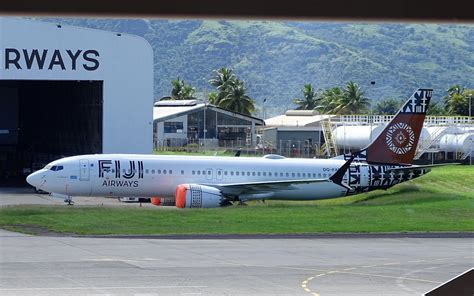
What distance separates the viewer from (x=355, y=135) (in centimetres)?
7200

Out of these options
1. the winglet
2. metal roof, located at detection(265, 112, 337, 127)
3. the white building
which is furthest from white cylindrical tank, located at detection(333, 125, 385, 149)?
metal roof, located at detection(265, 112, 337, 127)

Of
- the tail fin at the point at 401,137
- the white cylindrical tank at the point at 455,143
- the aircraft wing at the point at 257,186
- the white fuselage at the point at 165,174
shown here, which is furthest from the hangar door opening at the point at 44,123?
the white cylindrical tank at the point at 455,143

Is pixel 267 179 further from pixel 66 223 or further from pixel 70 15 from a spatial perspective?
pixel 70 15

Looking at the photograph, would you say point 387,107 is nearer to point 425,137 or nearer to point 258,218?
point 425,137

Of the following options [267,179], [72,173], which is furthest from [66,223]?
[267,179]

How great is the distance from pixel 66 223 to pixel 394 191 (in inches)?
806

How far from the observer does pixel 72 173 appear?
39.3 m

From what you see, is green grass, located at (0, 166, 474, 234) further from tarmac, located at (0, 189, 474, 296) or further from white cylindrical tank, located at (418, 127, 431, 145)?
white cylindrical tank, located at (418, 127, 431, 145)

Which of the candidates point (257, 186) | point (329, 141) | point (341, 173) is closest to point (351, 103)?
point (329, 141)

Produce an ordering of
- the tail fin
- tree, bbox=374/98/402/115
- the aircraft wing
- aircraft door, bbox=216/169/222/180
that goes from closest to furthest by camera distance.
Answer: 1. the aircraft wing
2. aircraft door, bbox=216/169/222/180
3. the tail fin
4. tree, bbox=374/98/402/115

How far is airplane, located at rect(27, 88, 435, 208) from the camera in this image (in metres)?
39.5

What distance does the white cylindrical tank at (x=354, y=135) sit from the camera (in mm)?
70750

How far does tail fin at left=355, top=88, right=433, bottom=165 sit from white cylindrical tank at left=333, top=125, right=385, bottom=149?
22.3 m

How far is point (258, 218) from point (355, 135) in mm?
38851
